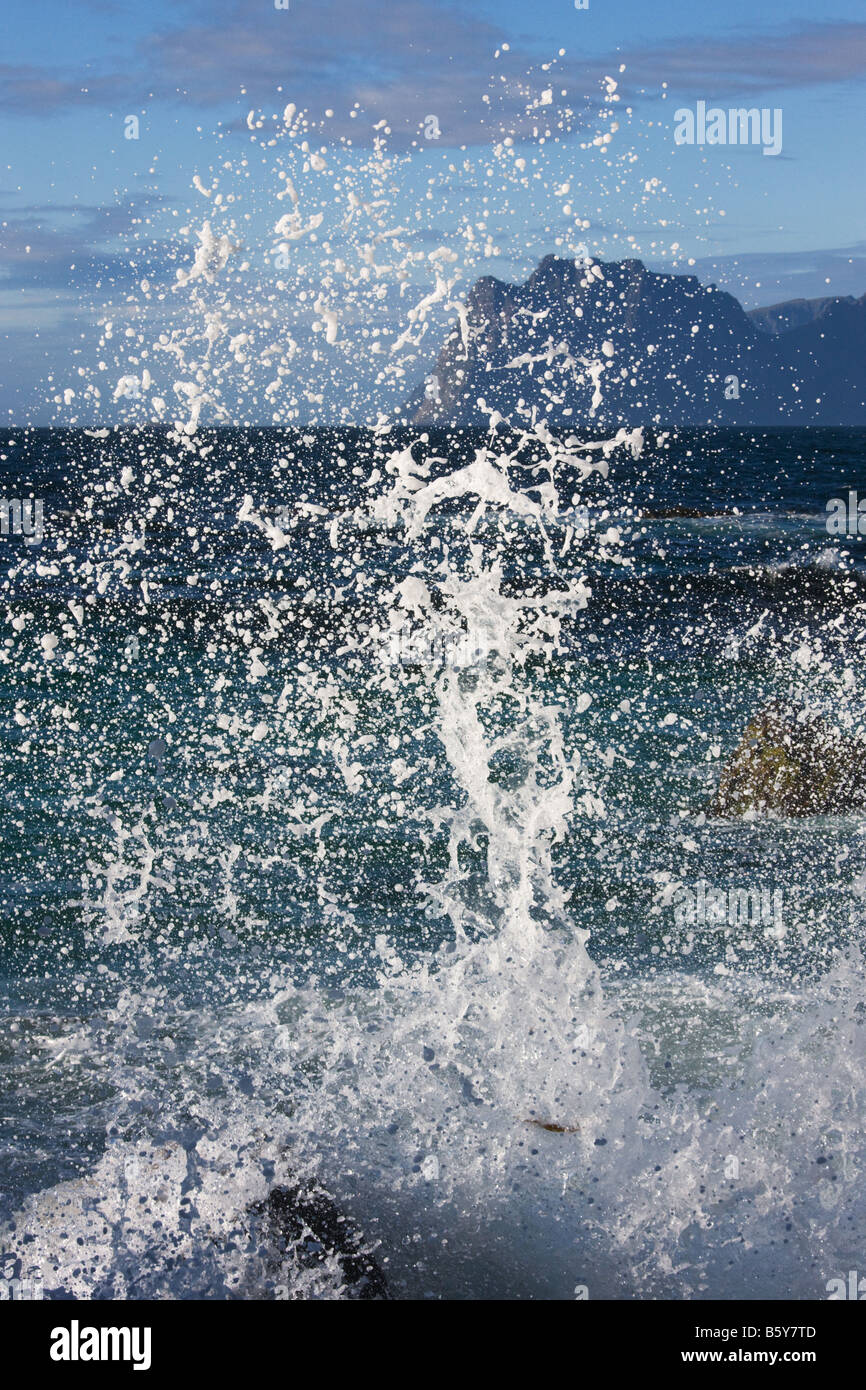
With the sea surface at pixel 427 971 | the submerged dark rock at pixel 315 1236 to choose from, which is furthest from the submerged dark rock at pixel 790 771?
the submerged dark rock at pixel 315 1236

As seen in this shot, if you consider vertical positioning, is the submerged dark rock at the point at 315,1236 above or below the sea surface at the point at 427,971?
below

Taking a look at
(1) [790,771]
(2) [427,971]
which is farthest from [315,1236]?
(1) [790,771]

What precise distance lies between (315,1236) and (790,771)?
5.94m

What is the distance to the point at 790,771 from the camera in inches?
337

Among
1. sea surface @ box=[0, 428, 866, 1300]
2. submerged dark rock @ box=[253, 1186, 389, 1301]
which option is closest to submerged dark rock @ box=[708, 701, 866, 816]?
sea surface @ box=[0, 428, 866, 1300]

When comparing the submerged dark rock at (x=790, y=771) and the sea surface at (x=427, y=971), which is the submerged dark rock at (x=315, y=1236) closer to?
the sea surface at (x=427, y=971)

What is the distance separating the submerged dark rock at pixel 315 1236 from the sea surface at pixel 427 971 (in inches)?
2.3

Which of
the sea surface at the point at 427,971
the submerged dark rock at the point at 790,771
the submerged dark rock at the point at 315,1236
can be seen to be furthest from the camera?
the submerged dark rock at the point at 790,771

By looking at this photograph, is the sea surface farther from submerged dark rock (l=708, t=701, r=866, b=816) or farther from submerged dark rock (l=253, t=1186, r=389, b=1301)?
submerged dark rock (l=708, t=701, r=866, b=816)

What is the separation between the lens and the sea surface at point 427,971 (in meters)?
3.80

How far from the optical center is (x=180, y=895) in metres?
6.79

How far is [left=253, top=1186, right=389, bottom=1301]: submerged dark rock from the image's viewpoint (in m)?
3.52

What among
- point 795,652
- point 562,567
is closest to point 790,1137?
point 795,652
